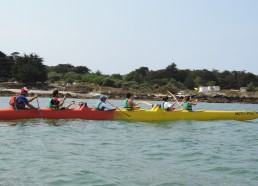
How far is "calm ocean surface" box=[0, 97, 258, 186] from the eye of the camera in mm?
8586

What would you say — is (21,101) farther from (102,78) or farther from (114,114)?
(102,78)

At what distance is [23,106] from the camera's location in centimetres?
1756

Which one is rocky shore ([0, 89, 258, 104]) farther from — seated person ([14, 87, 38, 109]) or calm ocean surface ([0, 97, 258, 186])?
calm ocean surface ([0, 97, 258, 186])

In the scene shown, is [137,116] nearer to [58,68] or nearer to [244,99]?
[244,99]

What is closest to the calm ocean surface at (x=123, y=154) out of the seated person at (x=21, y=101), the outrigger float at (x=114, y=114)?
the outrigger float at (x=114, y=114)

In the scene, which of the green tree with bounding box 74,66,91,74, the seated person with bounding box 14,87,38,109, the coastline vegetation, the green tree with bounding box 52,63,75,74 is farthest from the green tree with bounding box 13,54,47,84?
the green tree with bounding box 74,66,91,74

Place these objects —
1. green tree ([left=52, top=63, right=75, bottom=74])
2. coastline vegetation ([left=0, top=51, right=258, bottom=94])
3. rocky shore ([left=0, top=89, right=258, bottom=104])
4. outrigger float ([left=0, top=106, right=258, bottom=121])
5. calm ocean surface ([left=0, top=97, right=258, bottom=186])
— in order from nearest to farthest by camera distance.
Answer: calm ocean surface ([left=0, top=97, right=258, bottom=186]) → outrigger float ([left=0, top=106, right=258, bottom=121]) → rocky shore ([left=0, top=89, right=258, bottom=104]) → coastline vegetation ([left=0, top=51, right=258, bottom=94]) → green tree ([left=52, top=63, right=75, bottom=74])

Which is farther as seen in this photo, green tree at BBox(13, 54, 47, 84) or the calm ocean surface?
green tree at BBox(13, 54, 47, 84)

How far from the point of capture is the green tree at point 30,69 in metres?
65.1

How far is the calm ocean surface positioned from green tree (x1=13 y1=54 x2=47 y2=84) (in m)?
49.4

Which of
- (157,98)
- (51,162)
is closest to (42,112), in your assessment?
(51,162)

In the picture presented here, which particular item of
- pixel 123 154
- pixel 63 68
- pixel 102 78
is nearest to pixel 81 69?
pixel 63 68

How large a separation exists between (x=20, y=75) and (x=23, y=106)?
49.9 meters

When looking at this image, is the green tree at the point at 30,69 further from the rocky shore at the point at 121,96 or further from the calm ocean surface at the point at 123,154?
the calm ocean surface at the point at 123,154
